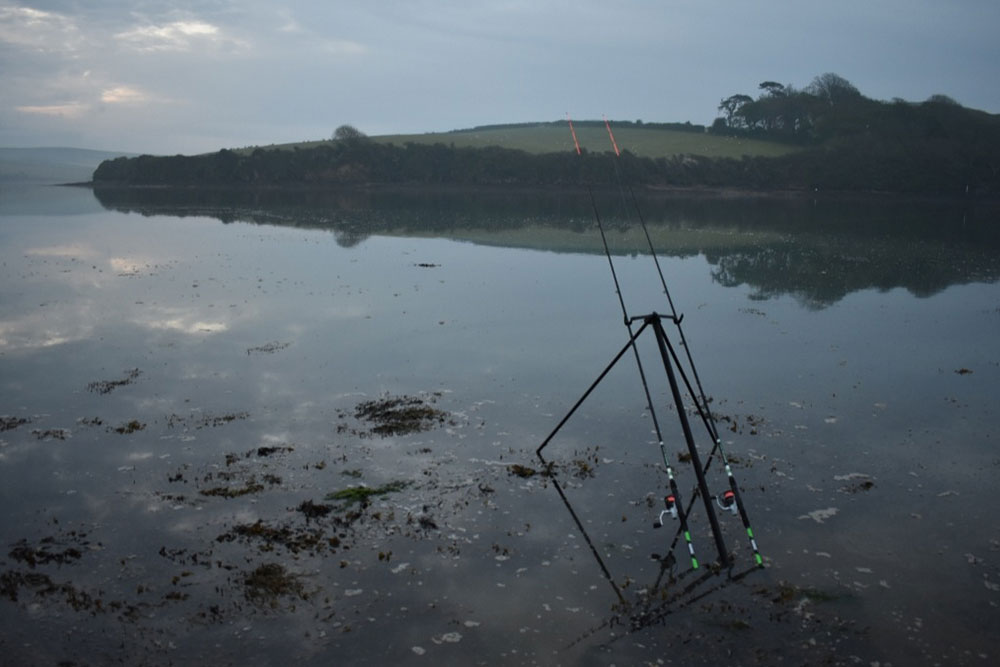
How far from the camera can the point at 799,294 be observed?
38.4m

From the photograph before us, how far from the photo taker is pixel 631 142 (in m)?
148

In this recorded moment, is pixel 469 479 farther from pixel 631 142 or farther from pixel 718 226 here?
pixel 631 142

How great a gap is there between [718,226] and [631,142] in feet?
252

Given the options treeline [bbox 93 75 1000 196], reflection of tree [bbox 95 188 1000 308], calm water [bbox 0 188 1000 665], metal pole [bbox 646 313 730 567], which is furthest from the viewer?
treeline [bbox 93 75 1000 196]

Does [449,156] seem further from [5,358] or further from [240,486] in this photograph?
[240,486]

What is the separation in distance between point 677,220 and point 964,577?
71422 mm

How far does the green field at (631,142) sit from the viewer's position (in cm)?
13762

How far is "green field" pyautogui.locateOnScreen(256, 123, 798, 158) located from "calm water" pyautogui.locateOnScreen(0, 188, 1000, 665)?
350 feet

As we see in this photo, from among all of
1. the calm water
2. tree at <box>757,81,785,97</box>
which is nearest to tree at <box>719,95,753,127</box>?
tree at <box>757,81,785,97</box>

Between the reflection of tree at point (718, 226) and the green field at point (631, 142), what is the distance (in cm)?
2199

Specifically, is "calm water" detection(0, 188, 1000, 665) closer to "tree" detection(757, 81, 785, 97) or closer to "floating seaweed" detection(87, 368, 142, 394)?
"floating seaweed" detection(87, 368, 142, 394)

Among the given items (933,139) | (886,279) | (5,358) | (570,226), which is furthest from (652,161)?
(5,358)

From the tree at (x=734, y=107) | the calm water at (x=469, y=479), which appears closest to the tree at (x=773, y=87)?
the tree at (x=734, y=107)

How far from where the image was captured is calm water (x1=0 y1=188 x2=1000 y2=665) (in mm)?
10648
